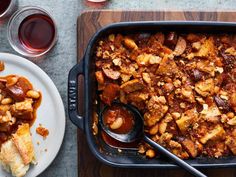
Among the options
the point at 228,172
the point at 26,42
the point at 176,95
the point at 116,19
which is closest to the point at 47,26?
the point at 26,42

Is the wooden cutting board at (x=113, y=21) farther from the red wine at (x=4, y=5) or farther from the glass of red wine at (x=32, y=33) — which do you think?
the red wine at (x=4, y=5)

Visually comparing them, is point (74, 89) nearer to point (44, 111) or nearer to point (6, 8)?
point (44, 111)

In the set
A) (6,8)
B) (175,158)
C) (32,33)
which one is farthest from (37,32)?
(175,158)

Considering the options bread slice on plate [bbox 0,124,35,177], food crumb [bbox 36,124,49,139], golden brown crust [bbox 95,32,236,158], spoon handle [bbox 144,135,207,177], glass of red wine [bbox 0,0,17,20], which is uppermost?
glass of red wine [bbox 0,0,17,20]

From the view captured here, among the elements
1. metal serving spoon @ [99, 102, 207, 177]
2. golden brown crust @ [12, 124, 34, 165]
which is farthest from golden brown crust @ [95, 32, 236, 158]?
golden brown crust @ [12, 124, 34, 165]

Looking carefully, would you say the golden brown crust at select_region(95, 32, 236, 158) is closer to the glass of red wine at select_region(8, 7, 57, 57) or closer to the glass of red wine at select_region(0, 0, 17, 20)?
the glass of red wine at select_region(8, 7, 57, 57)

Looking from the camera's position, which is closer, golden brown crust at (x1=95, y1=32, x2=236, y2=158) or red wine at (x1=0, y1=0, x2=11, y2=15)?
golden brown crust at (x1=95, y1=32, x2=236, y2=158)

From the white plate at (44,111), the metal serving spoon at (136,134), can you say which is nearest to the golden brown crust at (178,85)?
the metal serving spoon at (136,134)
